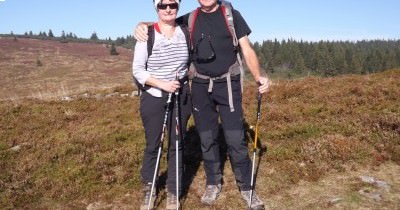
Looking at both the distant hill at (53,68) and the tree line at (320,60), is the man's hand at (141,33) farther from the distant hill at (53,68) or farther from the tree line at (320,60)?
the tree line at (320,60)

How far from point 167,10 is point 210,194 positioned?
3463 mm

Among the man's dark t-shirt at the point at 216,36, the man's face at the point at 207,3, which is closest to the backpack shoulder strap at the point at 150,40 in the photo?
the man's dark t-shirt at the point at 216,36

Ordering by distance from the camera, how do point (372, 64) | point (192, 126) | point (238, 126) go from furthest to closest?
1. point (372, 64)
2. point (192, 126)
3. point (238, 126)

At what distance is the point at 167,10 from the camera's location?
6.31 meters

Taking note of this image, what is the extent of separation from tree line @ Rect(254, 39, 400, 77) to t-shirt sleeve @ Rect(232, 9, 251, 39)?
485ft

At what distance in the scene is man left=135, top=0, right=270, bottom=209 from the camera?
22.1 feet

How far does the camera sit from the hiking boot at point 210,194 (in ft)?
24.6

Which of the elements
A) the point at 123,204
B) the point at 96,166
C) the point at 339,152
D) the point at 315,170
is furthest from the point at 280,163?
the point at 96,166

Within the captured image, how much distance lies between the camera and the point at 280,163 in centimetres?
906

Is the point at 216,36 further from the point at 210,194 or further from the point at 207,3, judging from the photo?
the point at 210,194

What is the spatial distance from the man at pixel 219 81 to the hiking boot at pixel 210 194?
2cm

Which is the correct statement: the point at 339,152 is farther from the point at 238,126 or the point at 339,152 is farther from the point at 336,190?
the point at 238,126

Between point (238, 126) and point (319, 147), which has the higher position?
point (238, 126)

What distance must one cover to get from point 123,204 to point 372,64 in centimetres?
16690
